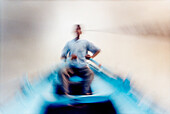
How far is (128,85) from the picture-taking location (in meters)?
1.44

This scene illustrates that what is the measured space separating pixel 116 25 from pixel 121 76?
481 mm

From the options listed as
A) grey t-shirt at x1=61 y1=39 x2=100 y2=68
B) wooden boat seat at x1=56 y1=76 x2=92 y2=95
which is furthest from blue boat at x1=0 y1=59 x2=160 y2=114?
grey t-shirt at x1=61 y1=39 x2=100 y2=68

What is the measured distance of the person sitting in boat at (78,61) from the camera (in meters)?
1.42

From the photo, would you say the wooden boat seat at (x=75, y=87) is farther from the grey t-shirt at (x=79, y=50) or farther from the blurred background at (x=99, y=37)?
the blurred background at (x=99, y=37)

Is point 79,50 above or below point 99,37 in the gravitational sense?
below

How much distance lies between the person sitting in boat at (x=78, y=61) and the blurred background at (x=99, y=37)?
5 centimetres

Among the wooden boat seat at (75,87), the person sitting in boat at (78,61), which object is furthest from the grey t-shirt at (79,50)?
the wooden boat seat at (75,87)

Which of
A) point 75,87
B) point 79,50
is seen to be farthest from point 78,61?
point 75,87

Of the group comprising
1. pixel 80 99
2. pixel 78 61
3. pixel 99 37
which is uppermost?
pixel 99 37

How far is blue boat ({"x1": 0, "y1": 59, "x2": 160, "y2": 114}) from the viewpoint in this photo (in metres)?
1.37

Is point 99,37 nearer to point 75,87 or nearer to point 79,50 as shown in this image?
point 79,50

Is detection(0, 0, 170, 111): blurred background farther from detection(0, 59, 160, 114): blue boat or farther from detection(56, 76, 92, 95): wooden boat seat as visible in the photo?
detection(56, 76, 92, 95): wooden boat seat

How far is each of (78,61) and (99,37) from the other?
0.97 feet

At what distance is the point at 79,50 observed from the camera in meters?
1.46
